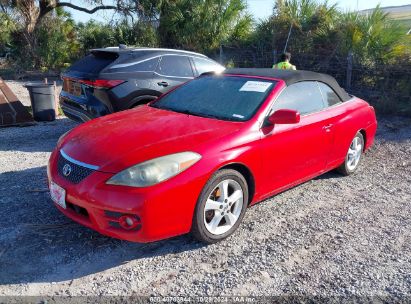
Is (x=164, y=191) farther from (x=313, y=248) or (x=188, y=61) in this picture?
(x=188, y=61)

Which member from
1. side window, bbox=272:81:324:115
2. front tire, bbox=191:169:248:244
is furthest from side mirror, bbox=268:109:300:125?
front tire, bbox=191:169:248:244

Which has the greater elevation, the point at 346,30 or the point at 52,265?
the point at 346,30

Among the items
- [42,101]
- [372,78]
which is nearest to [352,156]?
[372,78]

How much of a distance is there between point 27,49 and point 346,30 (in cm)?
1386

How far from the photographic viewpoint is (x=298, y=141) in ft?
14.4

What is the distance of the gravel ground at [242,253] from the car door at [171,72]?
2.67 metres

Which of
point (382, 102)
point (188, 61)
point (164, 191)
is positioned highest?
point (188, 61)

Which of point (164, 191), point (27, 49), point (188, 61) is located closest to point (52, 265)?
point (164, 191)

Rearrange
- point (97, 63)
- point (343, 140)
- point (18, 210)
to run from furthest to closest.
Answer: point (97, 63) → point (343, 140) → point (18, 210)

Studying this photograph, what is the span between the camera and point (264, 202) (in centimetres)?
476

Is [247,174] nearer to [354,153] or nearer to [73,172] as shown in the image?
[73,172]

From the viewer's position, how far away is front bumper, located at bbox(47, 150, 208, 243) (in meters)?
3.19

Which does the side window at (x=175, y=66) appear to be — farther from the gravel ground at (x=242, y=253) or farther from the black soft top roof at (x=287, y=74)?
the gravel ground at (x=242, y=253)

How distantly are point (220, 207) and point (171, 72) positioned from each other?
4.00 m
